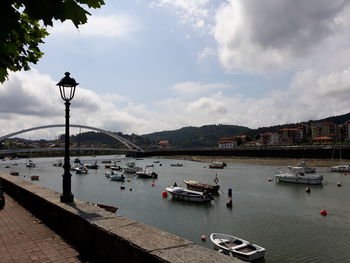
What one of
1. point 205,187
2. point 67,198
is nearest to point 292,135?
point 205,187

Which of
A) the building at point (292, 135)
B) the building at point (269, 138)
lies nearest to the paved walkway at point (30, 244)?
the building at point (292, 135)

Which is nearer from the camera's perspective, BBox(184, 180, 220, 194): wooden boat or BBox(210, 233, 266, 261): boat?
BBox(210, 233, 266, 261): boat

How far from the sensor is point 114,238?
4.53m

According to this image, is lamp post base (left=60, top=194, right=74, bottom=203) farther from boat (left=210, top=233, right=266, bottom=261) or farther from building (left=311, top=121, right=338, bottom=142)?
building (left=311, top=121, right=338, bottom=142)

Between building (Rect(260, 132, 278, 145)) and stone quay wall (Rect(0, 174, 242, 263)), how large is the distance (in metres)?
182

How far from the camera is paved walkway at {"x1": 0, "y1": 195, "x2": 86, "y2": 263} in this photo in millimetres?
5211

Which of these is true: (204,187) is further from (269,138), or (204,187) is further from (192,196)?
(269,138)

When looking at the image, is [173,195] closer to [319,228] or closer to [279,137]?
[319,228]

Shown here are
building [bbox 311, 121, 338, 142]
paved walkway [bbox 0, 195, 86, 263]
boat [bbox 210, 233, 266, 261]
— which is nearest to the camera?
paved walkway [bbox 0, 195, 86, 263]

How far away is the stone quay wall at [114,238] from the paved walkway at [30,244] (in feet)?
0.71

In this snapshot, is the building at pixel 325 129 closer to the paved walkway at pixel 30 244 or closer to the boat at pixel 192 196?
the boat at pixel 192 196

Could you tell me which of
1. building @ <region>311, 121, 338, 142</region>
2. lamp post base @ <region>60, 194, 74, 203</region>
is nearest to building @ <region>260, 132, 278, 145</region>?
building @ <region>311, 121, 338, 142</region>

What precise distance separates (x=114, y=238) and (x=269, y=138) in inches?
7439

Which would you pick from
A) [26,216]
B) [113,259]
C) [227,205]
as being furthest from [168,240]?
[227,205]
